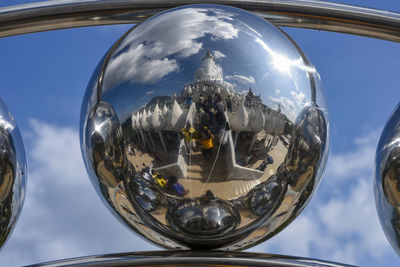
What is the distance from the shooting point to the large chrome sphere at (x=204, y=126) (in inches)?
93.9

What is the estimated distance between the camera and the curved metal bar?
417cm

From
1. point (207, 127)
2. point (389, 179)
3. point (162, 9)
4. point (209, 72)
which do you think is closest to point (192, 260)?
point (207, 127)

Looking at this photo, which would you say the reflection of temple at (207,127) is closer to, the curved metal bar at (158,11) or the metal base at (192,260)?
the metal base at (192,260)

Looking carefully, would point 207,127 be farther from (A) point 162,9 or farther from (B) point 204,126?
(A) point 162,9

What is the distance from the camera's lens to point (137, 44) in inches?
102

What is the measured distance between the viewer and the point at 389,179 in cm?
301

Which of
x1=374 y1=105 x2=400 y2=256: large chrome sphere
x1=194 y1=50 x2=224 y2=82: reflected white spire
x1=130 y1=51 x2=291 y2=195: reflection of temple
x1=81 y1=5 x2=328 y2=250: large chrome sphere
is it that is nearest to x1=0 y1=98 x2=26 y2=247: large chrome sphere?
x1=81 y1=5 x2=328 y2=250: large chrome sphere

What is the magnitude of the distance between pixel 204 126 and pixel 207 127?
13 mm

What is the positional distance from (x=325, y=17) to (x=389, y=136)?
1.51 m

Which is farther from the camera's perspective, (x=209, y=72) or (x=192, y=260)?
(x=192, y=260)

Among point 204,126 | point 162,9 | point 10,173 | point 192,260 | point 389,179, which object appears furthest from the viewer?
point 162,9

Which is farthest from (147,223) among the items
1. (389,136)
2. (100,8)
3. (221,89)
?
(100,8)

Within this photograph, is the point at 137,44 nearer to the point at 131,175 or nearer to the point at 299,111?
the point at 131,175

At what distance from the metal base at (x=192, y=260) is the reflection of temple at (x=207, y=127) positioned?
0.56m
